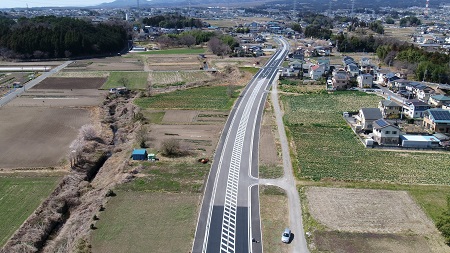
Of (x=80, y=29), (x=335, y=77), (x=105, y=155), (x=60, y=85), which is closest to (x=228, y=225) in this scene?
(x=105, y=155)

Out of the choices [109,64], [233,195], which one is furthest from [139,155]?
[109,64]

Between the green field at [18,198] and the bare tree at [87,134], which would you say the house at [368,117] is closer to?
the bare tree at [87,134]

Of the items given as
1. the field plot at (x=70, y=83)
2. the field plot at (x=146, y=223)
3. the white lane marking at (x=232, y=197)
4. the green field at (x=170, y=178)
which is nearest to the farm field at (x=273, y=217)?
the white lane marking at (x=232, y=197)

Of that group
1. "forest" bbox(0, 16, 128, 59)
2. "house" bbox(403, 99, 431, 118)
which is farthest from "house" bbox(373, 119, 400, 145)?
"forest" bbox(0, 16, 128, 59)

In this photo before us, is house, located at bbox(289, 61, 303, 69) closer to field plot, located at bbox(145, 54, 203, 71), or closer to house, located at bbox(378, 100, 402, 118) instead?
field plot, located at bbox(145, 54, 203, 71)

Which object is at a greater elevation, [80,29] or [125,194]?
[80,29]

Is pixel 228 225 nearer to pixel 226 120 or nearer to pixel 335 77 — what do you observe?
pixel 226 120

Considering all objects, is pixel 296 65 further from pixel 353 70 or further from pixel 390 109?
pixel 390 109
